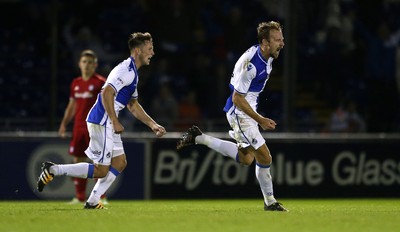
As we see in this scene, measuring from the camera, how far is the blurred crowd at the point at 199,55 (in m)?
20.8

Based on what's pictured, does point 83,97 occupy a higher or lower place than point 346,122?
higher

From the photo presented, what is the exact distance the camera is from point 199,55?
2169 centimetres

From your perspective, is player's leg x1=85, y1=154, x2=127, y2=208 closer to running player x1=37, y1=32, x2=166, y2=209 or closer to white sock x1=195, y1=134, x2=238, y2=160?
running player x1=37, y1=32, x2=166, y2=209

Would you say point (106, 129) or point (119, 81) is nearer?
point (119, 81)

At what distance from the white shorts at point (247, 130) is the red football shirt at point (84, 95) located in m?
3.11

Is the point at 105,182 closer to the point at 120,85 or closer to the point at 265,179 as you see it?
the point at 120,85

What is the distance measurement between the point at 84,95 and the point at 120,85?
3.08 meters

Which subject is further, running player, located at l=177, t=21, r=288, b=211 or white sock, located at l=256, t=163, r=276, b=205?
white sock, located at l=256, t=163, r=276, b=205

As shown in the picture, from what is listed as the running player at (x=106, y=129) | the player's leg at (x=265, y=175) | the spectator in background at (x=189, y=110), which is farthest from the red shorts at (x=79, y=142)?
the spectator in background at (x=189, y=110)

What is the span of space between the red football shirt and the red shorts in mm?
85

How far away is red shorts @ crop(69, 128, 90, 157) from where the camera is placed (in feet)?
49.0

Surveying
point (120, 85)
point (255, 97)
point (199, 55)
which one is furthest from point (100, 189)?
point (199, 55)

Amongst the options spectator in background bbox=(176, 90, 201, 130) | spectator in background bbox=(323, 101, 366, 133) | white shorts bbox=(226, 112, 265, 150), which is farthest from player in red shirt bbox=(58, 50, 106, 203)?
spectator in background bbox=(323, 101, 366, 133)
